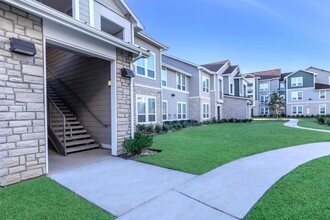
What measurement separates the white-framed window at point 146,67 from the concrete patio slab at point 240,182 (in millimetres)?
9478

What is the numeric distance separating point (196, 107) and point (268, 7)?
35.5 ft

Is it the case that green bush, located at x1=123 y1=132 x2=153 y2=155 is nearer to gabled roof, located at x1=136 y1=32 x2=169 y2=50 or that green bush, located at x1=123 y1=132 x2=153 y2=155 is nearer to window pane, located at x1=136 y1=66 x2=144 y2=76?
window pane, located at x1=136 y1=66 x2=144 y2=76

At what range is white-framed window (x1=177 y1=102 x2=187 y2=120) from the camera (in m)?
19.0

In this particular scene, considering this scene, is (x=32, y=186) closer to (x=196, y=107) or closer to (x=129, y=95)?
(x=129, y=95)

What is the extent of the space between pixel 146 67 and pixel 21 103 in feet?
32.8

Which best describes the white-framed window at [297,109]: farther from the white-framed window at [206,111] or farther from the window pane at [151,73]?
the window pane at [151,73]

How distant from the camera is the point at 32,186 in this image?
3.77 meters

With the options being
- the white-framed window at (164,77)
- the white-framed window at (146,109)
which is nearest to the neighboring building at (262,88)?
the white-framed window at (164,77)

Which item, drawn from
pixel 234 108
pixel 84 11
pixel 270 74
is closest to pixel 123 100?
pixel 84 11

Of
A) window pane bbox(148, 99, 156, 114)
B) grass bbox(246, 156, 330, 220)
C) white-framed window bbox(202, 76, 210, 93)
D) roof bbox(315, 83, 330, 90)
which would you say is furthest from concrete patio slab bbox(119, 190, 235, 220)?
roof bbox(315, 83, 330, 90)

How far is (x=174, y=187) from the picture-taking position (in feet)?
12.2

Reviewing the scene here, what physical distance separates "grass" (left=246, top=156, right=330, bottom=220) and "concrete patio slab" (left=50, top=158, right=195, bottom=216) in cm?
164

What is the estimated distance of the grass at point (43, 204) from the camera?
2.72m

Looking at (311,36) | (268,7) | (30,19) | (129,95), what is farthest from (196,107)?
(30,19)
